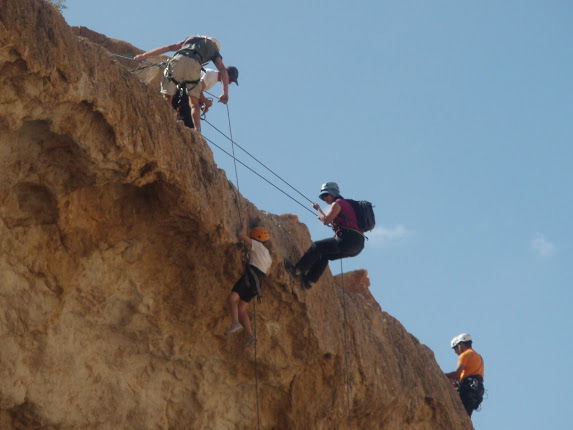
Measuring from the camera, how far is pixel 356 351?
40.2 feet

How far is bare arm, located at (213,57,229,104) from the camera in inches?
471

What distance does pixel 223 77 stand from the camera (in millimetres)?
12148

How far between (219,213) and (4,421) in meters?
3.18

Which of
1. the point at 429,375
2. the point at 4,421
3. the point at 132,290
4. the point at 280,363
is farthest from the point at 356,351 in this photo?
the point at 4,421

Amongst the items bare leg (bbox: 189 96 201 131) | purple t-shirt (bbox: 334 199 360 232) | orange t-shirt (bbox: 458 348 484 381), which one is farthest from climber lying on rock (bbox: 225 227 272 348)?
orange t-shirt (bbox: 458 348 484 381)

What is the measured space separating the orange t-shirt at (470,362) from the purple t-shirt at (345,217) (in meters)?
4.47

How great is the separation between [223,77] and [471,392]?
6.86 metres

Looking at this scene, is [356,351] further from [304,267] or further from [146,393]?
[146,393]

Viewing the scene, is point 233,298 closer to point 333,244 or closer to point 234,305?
point 234,305

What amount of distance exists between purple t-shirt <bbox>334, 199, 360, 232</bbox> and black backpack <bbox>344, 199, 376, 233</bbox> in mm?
59

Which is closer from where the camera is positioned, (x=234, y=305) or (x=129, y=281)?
(x=129, y=281)

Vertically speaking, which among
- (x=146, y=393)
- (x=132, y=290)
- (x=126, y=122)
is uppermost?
(x=126, y=122)

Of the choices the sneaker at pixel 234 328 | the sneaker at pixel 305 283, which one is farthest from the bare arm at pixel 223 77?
the sneaker at pixel 234 328

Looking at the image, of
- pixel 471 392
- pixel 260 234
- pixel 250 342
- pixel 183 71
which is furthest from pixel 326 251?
pixel 471 392
